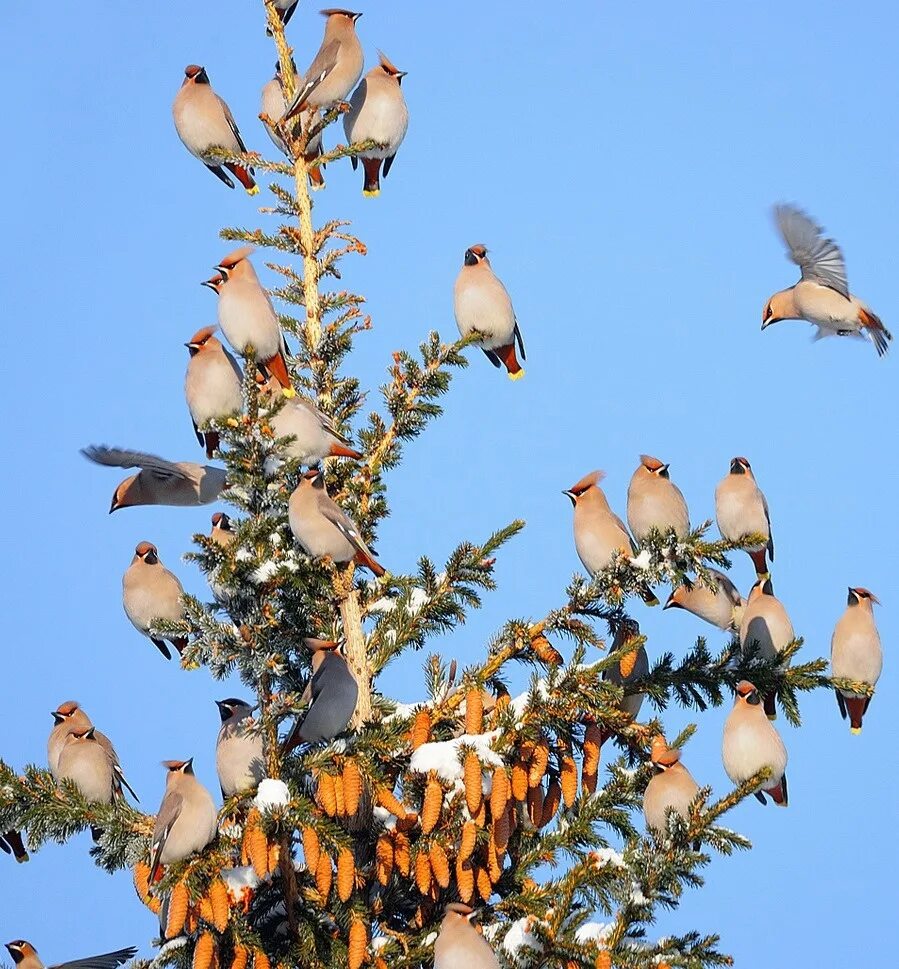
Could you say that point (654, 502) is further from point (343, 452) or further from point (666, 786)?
point (666, 786)

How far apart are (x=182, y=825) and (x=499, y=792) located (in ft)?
2.76

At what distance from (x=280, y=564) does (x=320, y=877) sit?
0.82m

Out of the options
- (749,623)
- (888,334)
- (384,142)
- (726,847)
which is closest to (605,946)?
(726,847)

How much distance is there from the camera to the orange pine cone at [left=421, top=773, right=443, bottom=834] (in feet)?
14.1

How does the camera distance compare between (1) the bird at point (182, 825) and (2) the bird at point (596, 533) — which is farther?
(2) the bird at point (596, 533)

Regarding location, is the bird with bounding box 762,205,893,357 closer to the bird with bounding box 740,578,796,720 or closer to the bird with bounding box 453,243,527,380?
the bird with bounding box 453,243,527,380

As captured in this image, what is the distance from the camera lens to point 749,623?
6293mm

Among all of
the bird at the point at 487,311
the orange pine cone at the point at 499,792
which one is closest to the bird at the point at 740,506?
the bird at the point at 487,311

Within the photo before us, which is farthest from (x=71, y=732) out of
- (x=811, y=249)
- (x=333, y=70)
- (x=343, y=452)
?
(x=811, y=249)

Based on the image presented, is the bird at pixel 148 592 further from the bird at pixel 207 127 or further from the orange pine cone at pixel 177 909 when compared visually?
the orange pine cone at pixel 177 909

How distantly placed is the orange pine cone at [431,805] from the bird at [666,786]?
0.64m

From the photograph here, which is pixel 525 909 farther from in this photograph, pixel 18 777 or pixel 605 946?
pixel 18 777

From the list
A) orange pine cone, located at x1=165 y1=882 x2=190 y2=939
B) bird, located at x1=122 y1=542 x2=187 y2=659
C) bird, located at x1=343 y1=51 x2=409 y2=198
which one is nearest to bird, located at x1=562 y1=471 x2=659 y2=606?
bird, located at x1=122 y1=542 x2=187 y2=659

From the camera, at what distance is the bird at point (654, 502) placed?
5.82m
